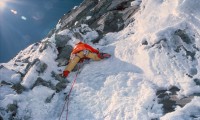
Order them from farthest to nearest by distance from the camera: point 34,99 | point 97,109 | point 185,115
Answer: point 34,99, point 97,109, point 185,115

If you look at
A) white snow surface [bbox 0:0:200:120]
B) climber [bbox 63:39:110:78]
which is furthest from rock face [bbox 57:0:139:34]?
climber [bbox 63:39:110:78]

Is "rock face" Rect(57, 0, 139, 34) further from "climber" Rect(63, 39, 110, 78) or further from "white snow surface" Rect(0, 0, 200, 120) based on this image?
"climber" Rect(63, 39, 110, 78)

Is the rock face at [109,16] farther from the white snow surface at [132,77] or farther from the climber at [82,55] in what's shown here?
the climber at [82,55]

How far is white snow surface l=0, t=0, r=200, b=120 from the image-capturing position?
10086 mm

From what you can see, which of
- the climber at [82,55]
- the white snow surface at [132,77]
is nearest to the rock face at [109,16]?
the white snow surface at [132,77]

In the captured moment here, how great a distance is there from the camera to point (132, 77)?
38.2ft

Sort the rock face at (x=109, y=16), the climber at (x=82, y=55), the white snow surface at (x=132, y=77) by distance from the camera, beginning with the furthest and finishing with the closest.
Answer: the rock face at (x=109, y=16)
the climber at (x=82, y=55)
the white snow surface at (x=132, y=77)

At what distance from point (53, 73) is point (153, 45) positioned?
4338 millimetres

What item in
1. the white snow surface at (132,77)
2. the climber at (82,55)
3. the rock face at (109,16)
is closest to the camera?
the white snow surface at (132,77)

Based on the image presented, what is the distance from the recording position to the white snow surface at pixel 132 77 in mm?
10086

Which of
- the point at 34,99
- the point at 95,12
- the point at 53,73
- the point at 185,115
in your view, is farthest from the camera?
the point at 95,12

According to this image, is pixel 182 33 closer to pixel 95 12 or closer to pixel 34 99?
pixel 34 99

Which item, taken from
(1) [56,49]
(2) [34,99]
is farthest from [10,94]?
(1) [56,49]

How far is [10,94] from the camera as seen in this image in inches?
464
